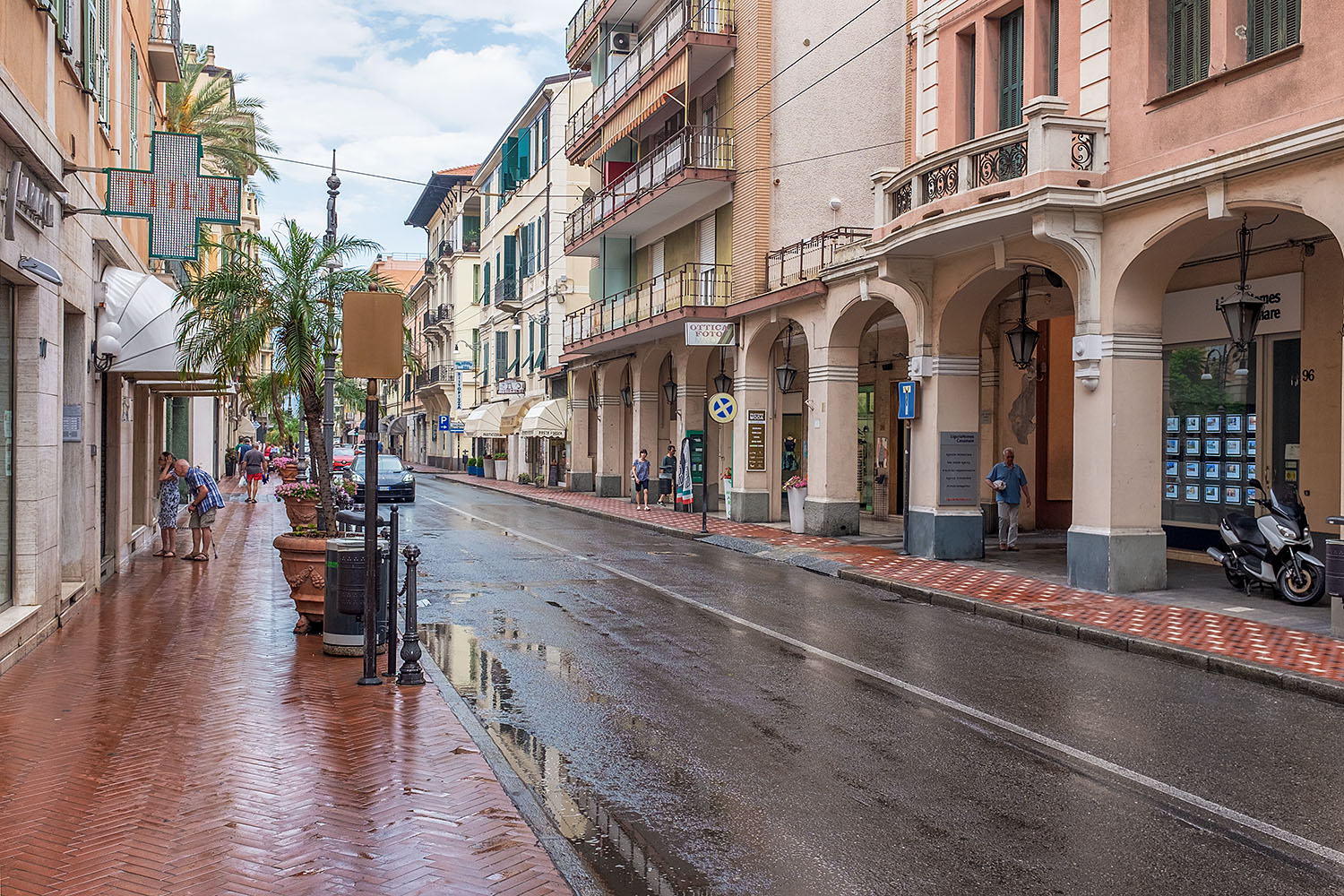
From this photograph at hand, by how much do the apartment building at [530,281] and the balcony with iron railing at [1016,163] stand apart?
24.8 m

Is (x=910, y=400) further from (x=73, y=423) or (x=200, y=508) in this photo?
(x=73, y=423)

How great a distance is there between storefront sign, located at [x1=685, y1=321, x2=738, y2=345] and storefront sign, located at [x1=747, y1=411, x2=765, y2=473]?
180 centimetres

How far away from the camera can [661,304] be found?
28422 millimetres

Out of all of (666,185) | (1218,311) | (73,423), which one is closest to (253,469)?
(666,185)

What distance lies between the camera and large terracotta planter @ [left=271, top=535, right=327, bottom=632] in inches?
399

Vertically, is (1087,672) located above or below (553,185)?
below

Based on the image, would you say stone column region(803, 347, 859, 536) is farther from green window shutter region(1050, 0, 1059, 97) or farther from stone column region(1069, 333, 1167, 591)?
stone column region(1069, 333, 1167, 591)

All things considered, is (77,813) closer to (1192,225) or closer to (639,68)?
(1192,225)

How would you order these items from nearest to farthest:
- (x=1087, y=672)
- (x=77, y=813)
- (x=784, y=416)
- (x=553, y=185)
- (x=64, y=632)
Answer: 1. (x=77, y=813)
2. (x=1087, y=672)
3. (x=64, y=632)
4. (x=784, y=416)
5. (x=553, y=185)

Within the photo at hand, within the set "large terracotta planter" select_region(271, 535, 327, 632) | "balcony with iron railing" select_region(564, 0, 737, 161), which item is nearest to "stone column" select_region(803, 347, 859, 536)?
"balcony with iron railing" select_region(564, 0, 737, 161)

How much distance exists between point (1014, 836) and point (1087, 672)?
4624 millimetres

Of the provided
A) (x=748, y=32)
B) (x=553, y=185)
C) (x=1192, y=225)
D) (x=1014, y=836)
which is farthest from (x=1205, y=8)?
(x=553, y=185)

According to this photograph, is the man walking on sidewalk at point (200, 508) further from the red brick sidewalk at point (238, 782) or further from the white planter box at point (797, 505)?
the white planter box at point (797, 505)

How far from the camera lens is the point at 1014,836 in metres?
5.35
